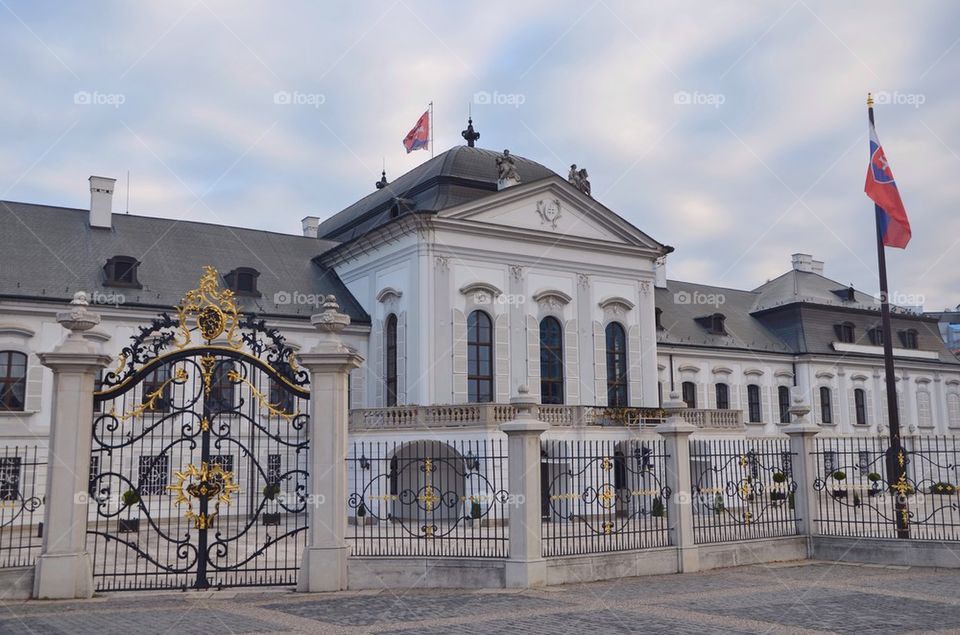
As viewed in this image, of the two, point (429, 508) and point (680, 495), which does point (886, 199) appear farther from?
point (429, 508)

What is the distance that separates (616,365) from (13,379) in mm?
20321

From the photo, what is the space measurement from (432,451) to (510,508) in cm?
1487

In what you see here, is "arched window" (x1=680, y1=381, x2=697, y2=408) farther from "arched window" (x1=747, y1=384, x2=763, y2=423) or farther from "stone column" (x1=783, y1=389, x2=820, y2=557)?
"stone column" (x1=783, y1=389, x2=820, y2=557)

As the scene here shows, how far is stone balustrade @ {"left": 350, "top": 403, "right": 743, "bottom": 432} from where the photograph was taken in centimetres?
2594

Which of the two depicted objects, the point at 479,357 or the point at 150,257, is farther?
the point at 150,257

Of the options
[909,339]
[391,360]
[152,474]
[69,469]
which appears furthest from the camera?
[909,339]

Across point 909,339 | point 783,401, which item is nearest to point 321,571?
point 783,401

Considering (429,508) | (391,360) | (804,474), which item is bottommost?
(429,508)

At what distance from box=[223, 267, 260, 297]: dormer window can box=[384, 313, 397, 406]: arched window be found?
16.1ft

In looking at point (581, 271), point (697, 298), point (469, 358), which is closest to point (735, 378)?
point (697, 298)

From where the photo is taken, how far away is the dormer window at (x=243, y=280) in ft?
104

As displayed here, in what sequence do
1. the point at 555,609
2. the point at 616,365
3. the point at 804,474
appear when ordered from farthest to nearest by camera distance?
the point at 616,365, the point at 804,474, the point at 555,609

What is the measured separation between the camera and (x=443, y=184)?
32.5m

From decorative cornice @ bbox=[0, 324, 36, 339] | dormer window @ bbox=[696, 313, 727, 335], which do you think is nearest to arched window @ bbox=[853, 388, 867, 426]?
dormer window @ bbox=[696, 313, 727, 335]
